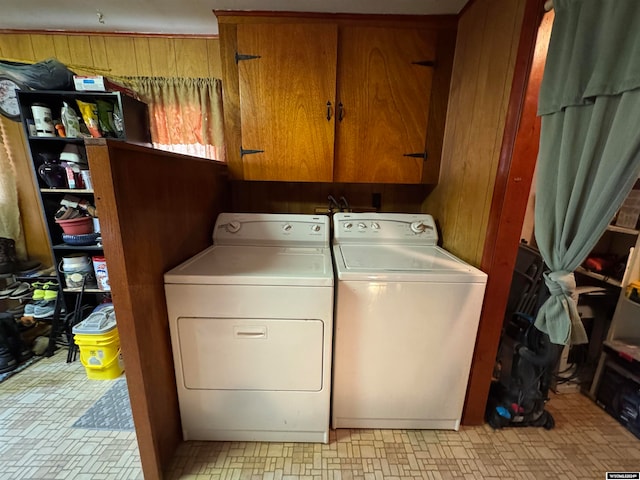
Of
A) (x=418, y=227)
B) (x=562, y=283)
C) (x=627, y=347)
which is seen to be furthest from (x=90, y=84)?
(x=627, y=347)

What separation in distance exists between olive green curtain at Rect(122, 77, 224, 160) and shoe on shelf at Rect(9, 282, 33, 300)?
5.01ft

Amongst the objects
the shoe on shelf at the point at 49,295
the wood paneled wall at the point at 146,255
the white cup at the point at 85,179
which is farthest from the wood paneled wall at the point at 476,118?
the shoe on shelf at the point at 49,295

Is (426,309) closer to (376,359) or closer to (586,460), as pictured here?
(376,359)

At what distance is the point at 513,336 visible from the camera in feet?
5.36

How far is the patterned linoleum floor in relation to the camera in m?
1.23

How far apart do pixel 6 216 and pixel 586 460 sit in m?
4.21

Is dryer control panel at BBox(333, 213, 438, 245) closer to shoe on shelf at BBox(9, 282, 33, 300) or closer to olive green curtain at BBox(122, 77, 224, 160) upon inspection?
olive green curtain at BBox(122, 77, 224, 160)

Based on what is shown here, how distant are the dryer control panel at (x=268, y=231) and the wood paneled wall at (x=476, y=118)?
83 centimetres

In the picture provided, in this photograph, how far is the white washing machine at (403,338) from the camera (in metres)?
1.22

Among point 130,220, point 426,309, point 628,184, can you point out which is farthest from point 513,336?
point 130,220

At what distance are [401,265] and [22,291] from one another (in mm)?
2870

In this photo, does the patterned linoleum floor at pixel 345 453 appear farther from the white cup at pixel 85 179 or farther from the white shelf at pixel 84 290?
the white cup at pixel 85 179

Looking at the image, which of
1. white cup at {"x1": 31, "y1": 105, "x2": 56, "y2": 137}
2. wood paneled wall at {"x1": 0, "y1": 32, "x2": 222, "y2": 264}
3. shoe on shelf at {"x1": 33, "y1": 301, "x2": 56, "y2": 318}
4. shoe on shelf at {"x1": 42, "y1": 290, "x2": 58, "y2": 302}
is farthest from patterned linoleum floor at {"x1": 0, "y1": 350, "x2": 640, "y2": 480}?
wood paneled wall at {"x1": 0, "y1": 32, "x2": 222, "y2": 264}

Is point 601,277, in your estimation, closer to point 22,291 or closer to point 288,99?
point 288,99
